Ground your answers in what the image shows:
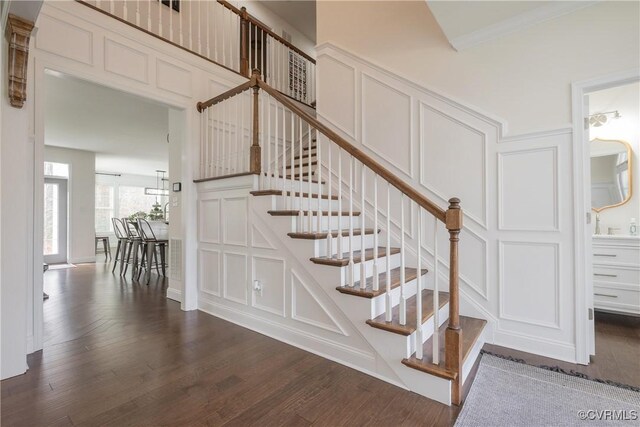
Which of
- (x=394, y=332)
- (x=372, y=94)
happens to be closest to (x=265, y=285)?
(x=394, y=332)

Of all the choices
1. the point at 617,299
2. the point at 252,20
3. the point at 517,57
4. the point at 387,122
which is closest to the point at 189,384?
the point at 387,122

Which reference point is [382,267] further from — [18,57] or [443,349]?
[18,57]

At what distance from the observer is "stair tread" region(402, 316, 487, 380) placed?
1.71 m

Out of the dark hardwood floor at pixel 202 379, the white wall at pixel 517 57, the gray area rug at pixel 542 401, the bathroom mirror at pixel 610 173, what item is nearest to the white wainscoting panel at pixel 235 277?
the dark hardwood floor at pixel 202 379

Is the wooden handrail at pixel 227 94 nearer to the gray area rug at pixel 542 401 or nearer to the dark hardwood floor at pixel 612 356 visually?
the gray area rug at pixel 542 401

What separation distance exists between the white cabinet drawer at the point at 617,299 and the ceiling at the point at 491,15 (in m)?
2.63

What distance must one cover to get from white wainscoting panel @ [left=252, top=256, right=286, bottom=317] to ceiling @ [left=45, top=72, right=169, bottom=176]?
2153 mm

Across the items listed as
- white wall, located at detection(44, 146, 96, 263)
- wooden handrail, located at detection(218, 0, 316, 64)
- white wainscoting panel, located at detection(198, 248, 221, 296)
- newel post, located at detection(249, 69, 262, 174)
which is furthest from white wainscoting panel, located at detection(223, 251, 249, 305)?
white wall, located at detection(44, 146, 96, 263)

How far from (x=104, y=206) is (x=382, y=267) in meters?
10.0

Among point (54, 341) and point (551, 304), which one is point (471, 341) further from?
point (54, 341)

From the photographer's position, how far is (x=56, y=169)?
22.8 ft

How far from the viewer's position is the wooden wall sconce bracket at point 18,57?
1.89 metres

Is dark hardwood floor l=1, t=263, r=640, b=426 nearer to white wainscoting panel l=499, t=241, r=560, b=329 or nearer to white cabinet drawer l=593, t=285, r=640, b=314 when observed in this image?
white cabinet drawer l=593, t=285, r=640, b=314

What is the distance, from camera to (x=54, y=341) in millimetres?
2475
